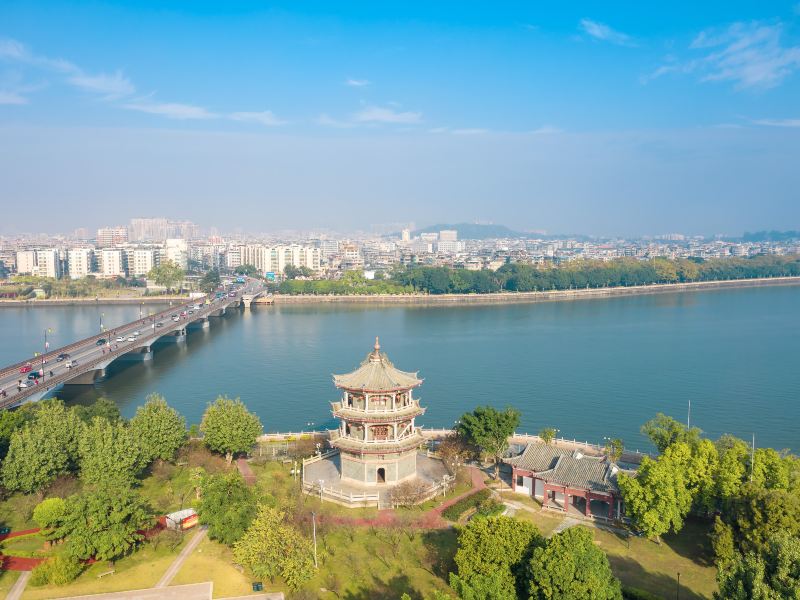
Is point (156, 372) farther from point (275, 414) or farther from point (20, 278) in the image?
point (20, 278)

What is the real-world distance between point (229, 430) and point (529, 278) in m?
67.9

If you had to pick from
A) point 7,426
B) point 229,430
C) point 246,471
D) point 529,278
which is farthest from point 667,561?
point 529,278

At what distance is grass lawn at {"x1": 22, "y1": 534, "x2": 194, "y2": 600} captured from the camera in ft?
47.5

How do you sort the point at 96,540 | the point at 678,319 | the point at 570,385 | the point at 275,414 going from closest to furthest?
the point at 96,540 → the point at 275,414 → the point at 570,385 → the point at 678,319

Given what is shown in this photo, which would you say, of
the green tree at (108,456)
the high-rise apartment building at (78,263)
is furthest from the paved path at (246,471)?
the high-rise apartment building at (78,263)

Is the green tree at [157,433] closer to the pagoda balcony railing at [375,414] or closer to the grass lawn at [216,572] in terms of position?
the grass lawn at [216,572]

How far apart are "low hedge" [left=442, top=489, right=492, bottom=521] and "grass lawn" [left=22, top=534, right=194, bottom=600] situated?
7.00 m

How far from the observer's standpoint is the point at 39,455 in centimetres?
1880

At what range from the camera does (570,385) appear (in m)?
35.8

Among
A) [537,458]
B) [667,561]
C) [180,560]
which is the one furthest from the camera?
[537,458]

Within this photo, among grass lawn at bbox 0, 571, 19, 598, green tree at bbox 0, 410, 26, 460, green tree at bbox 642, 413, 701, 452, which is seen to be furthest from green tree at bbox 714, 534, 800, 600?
green tree at bbox 0, 410, 26, 460

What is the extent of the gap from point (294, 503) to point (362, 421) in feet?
9.57

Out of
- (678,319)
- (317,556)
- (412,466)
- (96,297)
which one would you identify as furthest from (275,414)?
(96,297)

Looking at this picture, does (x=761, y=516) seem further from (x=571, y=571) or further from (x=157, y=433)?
(x=157, y=433)
